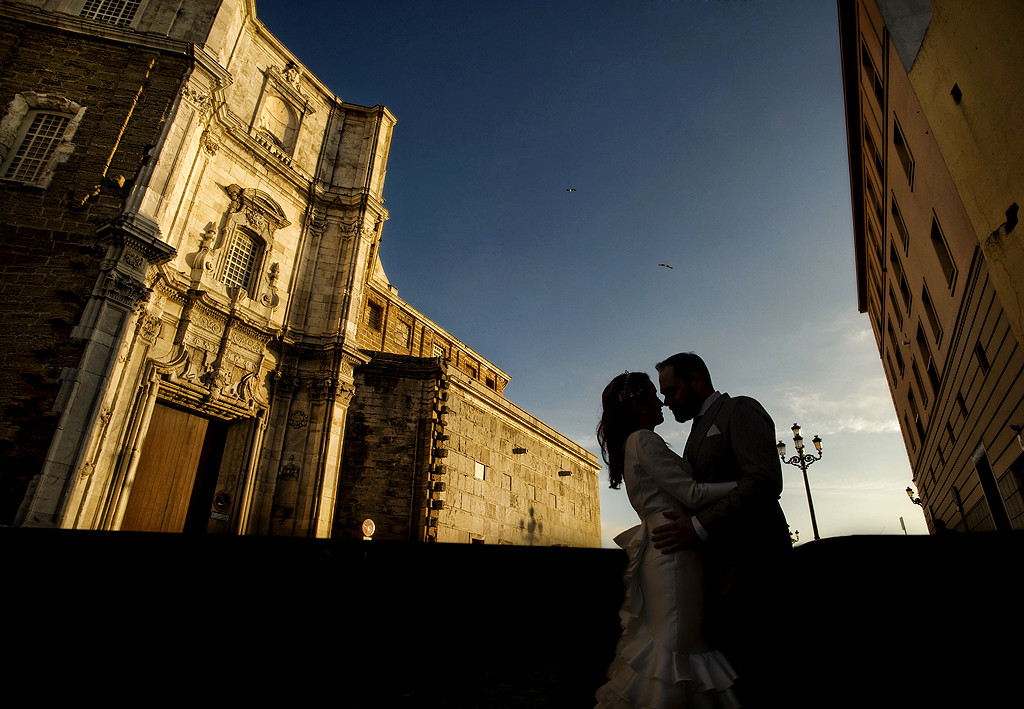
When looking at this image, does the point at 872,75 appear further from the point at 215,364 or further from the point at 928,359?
the point at 215,364

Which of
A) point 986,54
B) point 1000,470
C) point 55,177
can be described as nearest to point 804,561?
point 986,54

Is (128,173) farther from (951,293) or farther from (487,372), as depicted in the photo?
(487,372)

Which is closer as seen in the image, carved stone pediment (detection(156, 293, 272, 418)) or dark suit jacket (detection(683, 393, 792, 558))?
dark suit jacket (detection(683, 393, 792, 558))

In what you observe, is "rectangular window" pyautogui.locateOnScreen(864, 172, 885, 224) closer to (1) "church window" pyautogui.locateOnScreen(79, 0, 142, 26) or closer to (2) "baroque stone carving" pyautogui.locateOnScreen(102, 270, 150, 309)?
(2) "baroque stone carving" pyautogui.locateOnScreen(102, 270, 150, 309)

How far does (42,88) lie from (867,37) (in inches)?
793

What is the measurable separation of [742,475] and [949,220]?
32.1 ft

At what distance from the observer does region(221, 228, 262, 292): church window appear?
43.2 feet

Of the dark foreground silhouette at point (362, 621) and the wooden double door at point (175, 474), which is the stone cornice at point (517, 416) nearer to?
Answer: the wooden double door at point (175, 474)

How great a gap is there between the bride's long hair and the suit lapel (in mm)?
277

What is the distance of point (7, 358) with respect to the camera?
9242 mm

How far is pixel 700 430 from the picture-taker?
7.61ft

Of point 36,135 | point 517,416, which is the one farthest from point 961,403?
point 36,135

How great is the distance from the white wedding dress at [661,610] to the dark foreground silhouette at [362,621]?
12.9 inches

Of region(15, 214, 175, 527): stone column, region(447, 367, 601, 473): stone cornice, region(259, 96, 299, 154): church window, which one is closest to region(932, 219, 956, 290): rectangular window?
region(447, 367, 601, 473): stone cornice
